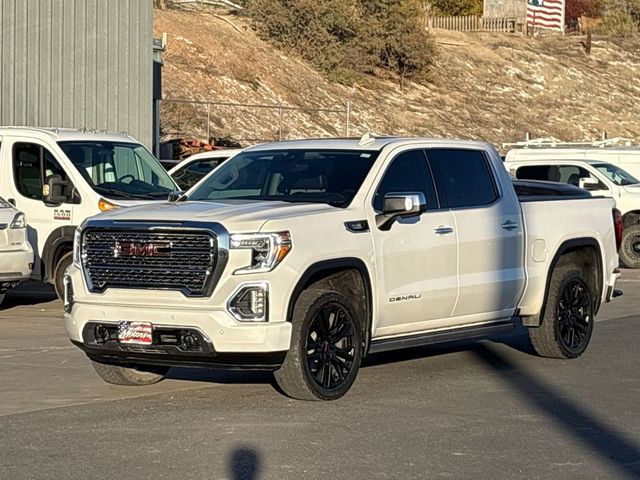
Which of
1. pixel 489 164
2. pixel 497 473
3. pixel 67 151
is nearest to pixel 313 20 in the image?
pixel 67 151

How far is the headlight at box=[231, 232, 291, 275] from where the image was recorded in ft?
30.8

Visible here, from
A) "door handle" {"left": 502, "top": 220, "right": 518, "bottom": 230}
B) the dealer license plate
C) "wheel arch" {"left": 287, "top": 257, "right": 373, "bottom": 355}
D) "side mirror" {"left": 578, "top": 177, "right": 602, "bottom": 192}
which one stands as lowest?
"side mirror" {"left": 578, "top": 177, "right": 602, "bottom": 192}

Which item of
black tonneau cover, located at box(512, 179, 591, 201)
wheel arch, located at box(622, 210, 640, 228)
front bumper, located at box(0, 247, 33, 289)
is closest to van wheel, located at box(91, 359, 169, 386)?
black tonneau cover, located at box(512, 179, 591, 201)

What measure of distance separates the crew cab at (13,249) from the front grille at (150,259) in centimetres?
542

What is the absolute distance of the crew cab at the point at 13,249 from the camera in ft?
49.9

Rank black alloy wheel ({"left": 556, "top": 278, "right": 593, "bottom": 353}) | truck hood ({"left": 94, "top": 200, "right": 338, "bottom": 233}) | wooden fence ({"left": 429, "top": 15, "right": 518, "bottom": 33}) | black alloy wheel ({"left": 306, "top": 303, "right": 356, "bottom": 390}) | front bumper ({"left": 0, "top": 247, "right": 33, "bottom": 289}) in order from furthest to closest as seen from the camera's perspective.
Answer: wooden fence ({"left": 429, "top": 15, "right": 518, "bottom": 33}) → front bumper ({"left": 0, "top": 247, "right": 33, "bottom": 289}) → black alloy wheel ({"left": 556, "top": 278, "right": 593, "bottom": 353}) → black alloy wheel ({"left": 306, "top": 303, "right": 356, "bottom": 390}) → truck hood ({"left": 94, "top": 200, "right": 338, "bottom": 233})

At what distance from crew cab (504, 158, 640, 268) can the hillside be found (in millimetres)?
17747

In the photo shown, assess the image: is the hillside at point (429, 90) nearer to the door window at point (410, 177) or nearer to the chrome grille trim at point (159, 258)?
the door window at point (410, 177)

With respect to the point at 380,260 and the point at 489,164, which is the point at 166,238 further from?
the point at 489,164

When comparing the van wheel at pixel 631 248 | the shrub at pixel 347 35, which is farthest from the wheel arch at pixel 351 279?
the shrub at pixel 347 35

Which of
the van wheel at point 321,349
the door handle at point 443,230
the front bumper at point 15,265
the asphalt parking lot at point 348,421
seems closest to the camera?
the asphalt parking lot at point 348,421

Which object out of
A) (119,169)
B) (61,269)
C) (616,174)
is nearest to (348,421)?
(61,269)

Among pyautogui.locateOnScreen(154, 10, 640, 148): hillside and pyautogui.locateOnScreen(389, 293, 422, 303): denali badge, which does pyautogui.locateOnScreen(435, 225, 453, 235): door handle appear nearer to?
pyautogui.locateOnScreen(389, 293, 422, 303): denali badge

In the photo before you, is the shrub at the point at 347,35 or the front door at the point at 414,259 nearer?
the front door at the point at 414,259
